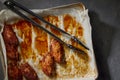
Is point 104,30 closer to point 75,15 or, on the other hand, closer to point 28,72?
point 75,15

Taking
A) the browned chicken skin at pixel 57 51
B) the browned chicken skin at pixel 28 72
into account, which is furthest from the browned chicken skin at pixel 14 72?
the browned chicken skin at pixel 57 51

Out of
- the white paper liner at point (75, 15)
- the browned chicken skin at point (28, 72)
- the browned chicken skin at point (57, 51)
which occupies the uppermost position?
the white paper liner at point (75, 15)

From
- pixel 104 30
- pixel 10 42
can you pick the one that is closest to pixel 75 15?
pixel 104 30

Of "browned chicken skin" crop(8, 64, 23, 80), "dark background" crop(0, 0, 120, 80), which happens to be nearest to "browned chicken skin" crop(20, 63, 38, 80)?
"browned chicken skin" crop(8, 64, 23, 80)

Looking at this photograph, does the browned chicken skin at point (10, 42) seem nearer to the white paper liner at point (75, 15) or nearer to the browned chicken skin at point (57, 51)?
the white paper liner at point (75, 15)

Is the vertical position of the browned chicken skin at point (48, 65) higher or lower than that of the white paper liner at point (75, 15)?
lower

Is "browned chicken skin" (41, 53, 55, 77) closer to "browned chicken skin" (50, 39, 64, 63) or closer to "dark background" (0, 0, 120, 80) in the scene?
"browned chicken skin" (50, 39, 64, 63)
